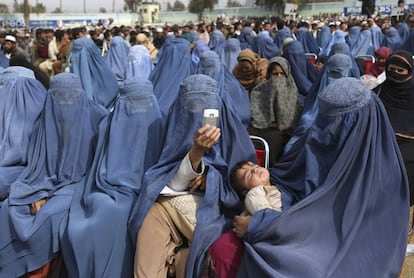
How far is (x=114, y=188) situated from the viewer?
116 inches

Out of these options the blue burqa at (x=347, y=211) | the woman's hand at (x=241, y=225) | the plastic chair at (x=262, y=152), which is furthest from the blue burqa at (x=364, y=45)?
the woman's hand at (x=241, y=225)

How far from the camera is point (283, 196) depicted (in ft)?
8.77

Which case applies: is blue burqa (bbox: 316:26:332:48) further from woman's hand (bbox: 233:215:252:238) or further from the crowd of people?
woman's hand (bbox: 233:215:252:238)

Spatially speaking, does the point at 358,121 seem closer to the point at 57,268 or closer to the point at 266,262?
the point at 266,262

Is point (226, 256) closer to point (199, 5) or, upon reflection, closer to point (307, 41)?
point (307, 41)

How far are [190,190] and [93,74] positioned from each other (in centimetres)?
367

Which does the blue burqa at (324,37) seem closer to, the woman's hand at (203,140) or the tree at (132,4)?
the woman's hand at (203,140)

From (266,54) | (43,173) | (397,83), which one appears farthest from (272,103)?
(266,54)

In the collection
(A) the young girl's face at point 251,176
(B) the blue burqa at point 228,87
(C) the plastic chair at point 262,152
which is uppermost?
(B) the blue burqa at point 228,87

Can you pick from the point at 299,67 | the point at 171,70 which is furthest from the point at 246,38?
the point at 171,70

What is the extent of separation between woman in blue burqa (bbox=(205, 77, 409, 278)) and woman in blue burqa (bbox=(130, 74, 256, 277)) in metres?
0.20

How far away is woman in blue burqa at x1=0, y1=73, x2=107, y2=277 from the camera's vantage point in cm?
289

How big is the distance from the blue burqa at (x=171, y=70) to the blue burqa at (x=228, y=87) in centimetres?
72

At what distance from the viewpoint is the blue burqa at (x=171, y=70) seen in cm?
577
